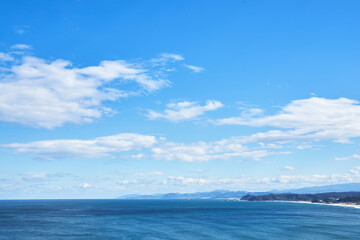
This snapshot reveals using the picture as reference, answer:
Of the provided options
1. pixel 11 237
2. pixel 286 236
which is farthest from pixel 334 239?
pixel 11 237

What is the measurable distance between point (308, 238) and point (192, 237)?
91.9 ft

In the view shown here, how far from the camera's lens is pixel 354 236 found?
75.1m

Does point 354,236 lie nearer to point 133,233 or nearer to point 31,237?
point 133,233

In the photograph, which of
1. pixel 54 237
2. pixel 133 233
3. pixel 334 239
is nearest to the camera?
pixel 334 239

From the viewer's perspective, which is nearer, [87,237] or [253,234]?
[87,237]

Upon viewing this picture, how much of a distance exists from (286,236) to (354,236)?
1623 cm

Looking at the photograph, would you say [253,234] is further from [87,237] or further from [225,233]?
[87,237]

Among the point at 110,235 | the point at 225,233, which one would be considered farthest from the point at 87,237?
the point at 225,233

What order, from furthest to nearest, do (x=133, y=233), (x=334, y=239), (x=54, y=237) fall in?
(x=133, y=233) → (x=54, y=237) → (x=334, y=239)

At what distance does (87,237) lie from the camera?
7425cm

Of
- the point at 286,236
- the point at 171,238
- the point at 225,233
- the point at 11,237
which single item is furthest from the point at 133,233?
the point at 286,236

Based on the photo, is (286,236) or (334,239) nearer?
(334,239)

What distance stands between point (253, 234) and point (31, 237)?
57.2 metres

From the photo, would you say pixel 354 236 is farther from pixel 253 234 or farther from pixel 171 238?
pixel 171 238
